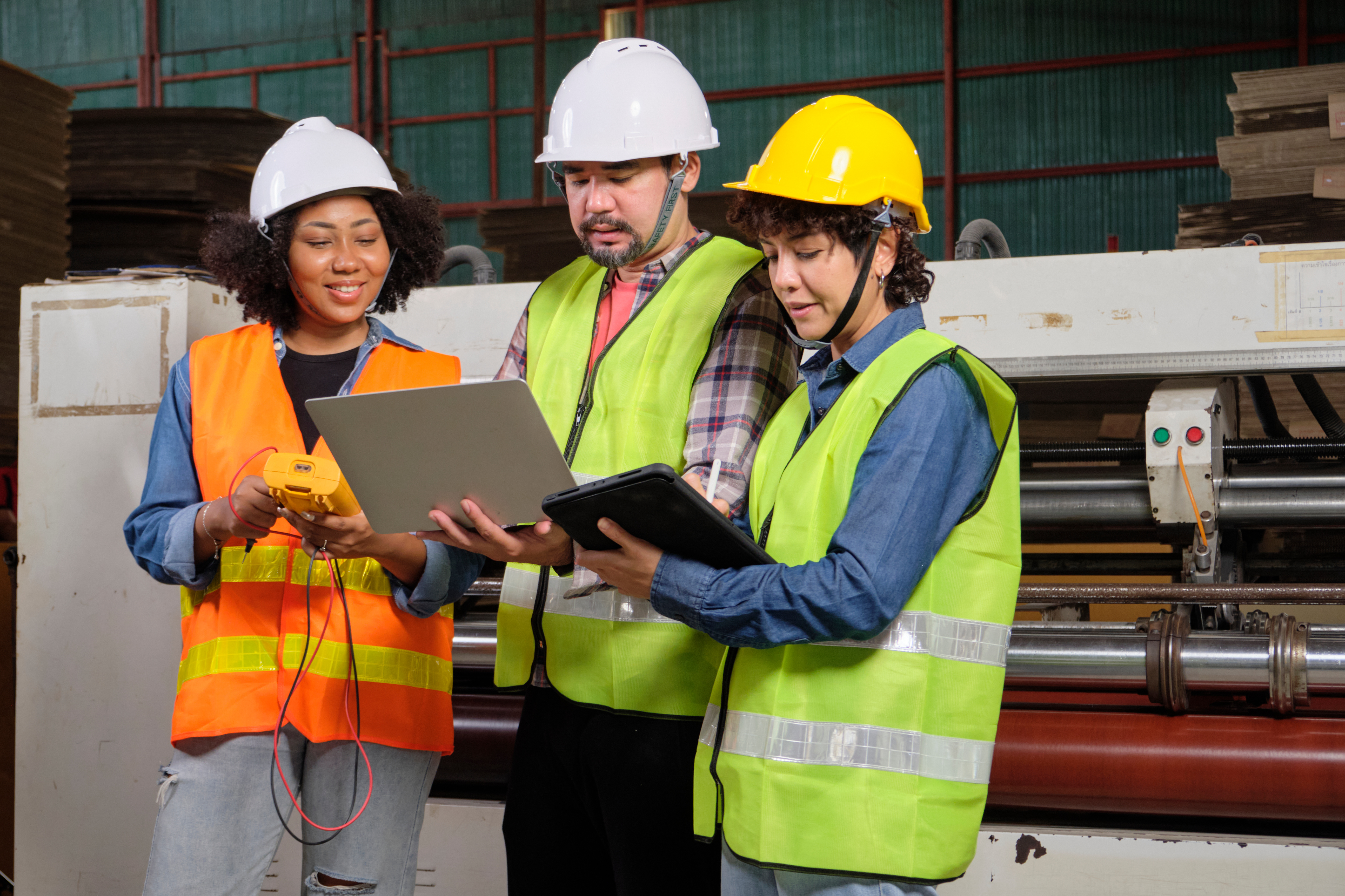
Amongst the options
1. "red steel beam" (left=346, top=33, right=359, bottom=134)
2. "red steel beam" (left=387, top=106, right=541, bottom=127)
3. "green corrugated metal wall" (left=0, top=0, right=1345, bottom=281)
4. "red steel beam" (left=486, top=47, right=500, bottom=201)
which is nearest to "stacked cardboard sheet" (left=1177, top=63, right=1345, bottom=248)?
"green corrugated metal wall" (left=0, top=0, right=1345, bottom=281)

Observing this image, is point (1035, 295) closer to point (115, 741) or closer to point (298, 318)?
point (298, 318)

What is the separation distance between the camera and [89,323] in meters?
2.48

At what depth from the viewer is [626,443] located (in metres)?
1.51

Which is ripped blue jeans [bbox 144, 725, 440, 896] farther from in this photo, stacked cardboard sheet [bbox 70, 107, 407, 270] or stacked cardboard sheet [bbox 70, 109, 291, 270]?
stacked cardboard sheet [bbox 70, 109, 291, 270]

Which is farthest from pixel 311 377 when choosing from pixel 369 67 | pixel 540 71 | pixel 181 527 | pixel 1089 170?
pixel 369 67

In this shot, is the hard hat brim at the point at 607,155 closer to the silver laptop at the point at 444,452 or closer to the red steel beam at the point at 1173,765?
the silver laptop at the point at 444,452

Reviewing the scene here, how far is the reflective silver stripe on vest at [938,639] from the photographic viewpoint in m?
1.25

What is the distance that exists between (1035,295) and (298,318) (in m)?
1.33

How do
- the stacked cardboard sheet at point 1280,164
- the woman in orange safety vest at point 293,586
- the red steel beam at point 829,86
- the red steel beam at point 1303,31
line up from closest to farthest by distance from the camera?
the woman in orange safety vest at point 293,586
the stacked cardboard sheet at point 1280,164
the red steel beam at point 1303,31
the red steel beam at point 829,86

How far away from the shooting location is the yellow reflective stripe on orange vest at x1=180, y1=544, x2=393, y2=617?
1.60m

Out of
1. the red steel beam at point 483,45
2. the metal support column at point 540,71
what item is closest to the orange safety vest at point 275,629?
the metal support column at point 540,71

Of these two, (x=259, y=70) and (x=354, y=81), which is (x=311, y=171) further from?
(x=259, y=70)

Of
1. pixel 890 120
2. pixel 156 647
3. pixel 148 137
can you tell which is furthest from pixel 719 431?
pixel 148 137

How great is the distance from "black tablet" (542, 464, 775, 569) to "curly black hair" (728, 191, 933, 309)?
358 millimetres
